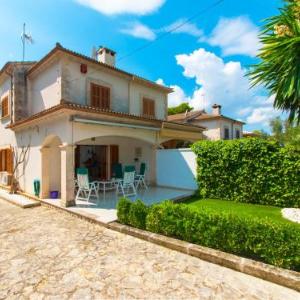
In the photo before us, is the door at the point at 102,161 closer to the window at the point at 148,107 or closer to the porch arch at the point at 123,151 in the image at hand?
the porch arch at the point at 123,151

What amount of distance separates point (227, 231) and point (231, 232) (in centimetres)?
9

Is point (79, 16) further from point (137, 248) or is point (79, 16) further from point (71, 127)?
point (137, 248)

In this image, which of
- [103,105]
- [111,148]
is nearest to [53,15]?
[103,105]

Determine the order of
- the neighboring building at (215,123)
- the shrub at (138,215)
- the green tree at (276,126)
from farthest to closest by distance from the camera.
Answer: the green tree at (276,126)
the neighboring building at (215,123)
the shrub at (138,215)

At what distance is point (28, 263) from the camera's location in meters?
5.13

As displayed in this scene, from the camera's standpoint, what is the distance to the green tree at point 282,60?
7.43 meters

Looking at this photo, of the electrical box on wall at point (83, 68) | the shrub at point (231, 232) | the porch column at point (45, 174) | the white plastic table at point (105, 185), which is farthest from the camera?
the electrical box on wall at point (83, 68)

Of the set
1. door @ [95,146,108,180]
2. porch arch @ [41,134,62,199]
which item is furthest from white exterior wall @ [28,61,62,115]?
door @ [95,146,108,180]

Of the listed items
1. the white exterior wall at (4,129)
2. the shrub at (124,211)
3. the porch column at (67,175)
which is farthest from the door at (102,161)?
the shrub at (124,211)

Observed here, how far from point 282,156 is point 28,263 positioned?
903 cm

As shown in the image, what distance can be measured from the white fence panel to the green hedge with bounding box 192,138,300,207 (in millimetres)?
1135

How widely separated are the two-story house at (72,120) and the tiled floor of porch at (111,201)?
788 millimetres

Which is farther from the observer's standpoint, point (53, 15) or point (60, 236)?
point (53, 15)

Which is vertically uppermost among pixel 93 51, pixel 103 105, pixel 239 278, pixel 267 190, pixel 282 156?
pixel 93 51
